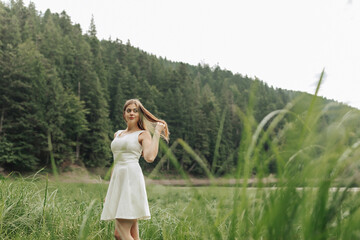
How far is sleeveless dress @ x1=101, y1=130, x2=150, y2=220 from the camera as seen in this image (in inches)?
109

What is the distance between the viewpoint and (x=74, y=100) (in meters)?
39.2

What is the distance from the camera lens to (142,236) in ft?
11.6

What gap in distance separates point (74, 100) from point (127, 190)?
38.9 m

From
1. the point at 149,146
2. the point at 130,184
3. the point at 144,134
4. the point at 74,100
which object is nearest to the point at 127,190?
the point at 130,184

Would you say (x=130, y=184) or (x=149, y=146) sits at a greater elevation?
(x=149, y=146)

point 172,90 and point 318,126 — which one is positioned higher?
point 172,90

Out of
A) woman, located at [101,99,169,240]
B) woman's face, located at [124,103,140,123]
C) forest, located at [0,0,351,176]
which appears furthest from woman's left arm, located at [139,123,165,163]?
forest, located at [0,0,351,176]

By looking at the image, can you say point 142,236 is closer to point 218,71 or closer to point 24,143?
point 24,143

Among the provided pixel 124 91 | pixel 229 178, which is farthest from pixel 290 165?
pixel 124 91

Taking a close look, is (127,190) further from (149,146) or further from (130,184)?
(149,146)

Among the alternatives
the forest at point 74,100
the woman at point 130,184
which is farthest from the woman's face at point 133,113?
the forest at point 74,100

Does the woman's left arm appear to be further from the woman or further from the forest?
the forest

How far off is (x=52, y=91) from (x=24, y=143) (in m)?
7.08

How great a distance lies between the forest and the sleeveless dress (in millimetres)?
14288
